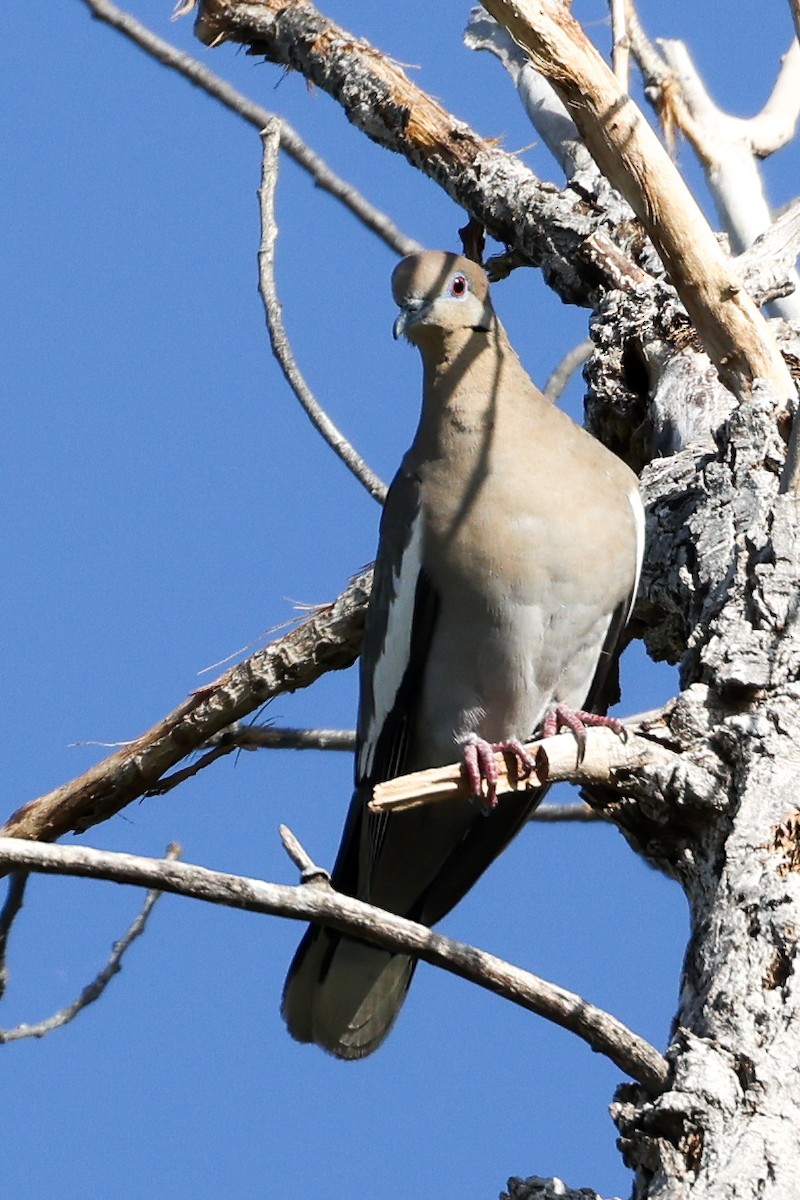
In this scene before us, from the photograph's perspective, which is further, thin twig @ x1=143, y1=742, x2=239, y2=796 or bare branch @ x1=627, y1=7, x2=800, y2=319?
bare branch @ x1=627, y1=7, x2=800, y2=319

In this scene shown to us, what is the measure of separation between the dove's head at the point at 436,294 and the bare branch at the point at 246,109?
2.51ft

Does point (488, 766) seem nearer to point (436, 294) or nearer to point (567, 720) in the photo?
point (567, 720)

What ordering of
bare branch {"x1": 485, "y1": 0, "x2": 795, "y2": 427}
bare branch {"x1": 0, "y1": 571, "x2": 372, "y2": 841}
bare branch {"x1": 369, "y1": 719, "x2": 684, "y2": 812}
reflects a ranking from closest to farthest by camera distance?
bare branch {"x1": 369, "y1": 719, "x2": 684, "y2": 812}, bare branch {"x1": 485, "y1": 0, "x2": 795, "y2": 427}, bare branch {"x1": 0, "y1": 571, "x2": 372, "y2": 841}

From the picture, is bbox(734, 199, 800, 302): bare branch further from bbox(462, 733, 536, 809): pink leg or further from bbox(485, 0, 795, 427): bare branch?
bbox(462, 733, 536, 809): pink leg

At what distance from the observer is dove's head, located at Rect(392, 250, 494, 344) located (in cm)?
404

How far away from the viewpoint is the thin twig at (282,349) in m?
4.17

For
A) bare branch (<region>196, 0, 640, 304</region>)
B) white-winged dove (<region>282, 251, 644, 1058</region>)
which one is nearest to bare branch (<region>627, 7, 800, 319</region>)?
bare branch (<region>196, 0, 640, 304</region>)

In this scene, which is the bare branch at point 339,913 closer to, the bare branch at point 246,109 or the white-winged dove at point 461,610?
the white-winged dove at point 461,610

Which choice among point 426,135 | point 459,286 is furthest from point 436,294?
point 426,135

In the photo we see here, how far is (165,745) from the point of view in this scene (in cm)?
402

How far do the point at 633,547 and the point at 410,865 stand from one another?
1068mm

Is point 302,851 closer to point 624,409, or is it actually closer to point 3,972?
point 3,972

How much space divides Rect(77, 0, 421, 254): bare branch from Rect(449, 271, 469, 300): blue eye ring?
767 mm

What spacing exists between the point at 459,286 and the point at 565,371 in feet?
3.60
